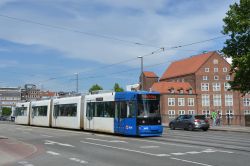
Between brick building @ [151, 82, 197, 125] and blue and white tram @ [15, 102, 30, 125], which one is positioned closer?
blue and white tram @ [15, 102, 30, 125]

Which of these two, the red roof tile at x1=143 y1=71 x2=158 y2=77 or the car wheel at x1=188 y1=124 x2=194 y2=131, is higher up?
the red roof tile at x1=143 y1=71 x2=158 y2=77

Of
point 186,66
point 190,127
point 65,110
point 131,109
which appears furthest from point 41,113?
point 186,66

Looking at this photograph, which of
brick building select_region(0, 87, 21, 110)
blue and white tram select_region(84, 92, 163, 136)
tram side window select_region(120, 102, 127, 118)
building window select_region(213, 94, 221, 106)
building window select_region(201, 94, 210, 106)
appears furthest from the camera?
brick building select_region(0, 87, 21, 110)

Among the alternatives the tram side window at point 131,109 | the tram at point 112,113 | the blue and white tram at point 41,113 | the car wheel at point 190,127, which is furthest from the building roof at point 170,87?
the tram side window at point 131,109

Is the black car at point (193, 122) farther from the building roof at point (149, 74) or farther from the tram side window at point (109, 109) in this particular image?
the building roof at point (149, 74)

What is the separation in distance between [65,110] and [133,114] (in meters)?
11.6

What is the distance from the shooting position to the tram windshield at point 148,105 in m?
23.3

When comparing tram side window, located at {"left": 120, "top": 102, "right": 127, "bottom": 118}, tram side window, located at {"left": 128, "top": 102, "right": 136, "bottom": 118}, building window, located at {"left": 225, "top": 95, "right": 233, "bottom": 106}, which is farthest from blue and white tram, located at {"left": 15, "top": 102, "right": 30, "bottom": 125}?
building window, located at {"left": 225, "top": 95, "right": 233, "bottom": 106}

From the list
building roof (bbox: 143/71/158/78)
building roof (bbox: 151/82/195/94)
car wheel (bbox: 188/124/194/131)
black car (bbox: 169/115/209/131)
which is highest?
building roof (bbox: 143/71/158/78)

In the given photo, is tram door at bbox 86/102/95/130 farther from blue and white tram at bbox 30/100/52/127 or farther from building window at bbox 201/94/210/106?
building window at bbox 201/94/210/106

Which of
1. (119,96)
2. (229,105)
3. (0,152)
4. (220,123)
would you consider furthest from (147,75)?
(0,152)

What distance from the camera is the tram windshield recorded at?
2330 cm

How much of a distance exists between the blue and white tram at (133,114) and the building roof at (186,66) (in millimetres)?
84189

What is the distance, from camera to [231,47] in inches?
1551
